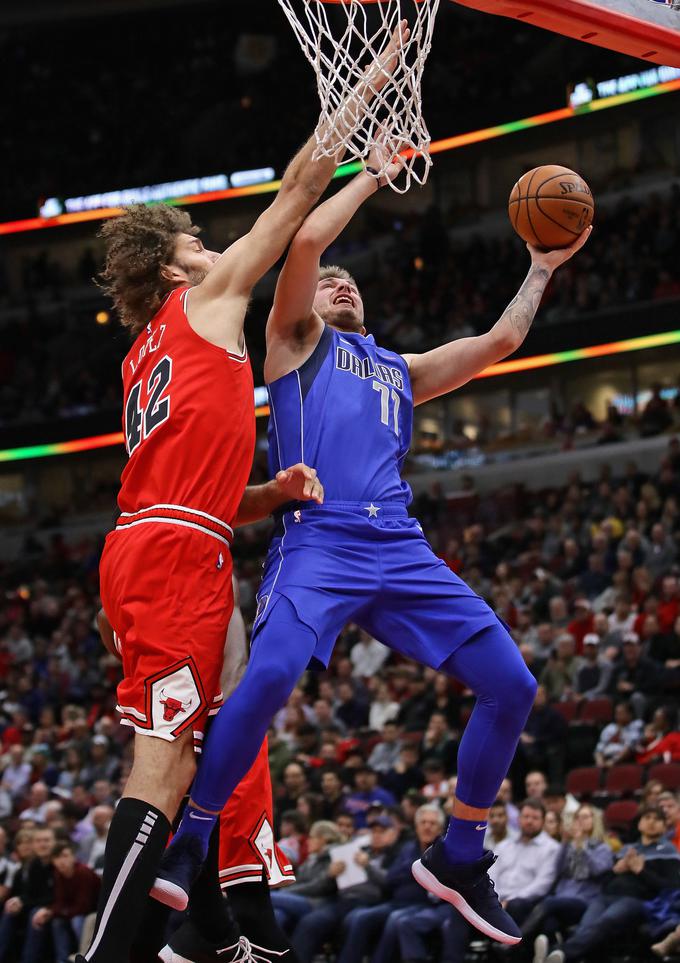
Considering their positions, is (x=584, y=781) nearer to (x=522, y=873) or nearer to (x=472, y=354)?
(x=522, y=873)

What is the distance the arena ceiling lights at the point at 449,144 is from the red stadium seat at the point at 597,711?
13481 mm

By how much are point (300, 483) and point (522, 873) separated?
635 centimetres

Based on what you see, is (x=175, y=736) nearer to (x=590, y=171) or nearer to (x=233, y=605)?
(x=233, y=605)

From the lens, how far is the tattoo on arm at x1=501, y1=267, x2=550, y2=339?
5.54 meters

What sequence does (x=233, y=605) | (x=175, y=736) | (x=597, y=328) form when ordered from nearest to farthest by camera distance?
(x=175, y=736)
(x=233, y=605)
(x=597, y=328)

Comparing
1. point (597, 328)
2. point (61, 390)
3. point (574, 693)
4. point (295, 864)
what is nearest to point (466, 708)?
point (574, 693)

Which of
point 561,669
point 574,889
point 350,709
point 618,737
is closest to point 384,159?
point 574,889

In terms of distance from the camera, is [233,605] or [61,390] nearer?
[233,605]

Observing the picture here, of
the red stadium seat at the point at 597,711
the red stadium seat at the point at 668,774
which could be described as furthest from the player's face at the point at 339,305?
the red stadium seat at the point at 597,711

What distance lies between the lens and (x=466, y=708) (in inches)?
531

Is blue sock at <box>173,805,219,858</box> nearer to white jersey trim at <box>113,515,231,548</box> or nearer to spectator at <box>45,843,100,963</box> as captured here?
white jersey trim at <box>113,515,231,548</box>

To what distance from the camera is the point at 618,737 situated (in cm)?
1227

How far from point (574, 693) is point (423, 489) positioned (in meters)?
11.1

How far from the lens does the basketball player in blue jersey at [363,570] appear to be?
15.7 feet
